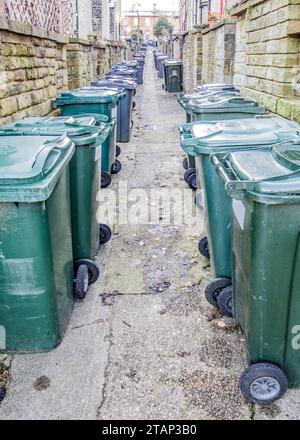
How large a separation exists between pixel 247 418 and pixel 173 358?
587mm

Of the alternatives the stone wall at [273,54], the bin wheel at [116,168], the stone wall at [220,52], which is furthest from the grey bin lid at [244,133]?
the stone wall at [220,52]

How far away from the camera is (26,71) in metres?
5.14

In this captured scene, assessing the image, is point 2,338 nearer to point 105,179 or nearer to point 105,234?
point 105,234

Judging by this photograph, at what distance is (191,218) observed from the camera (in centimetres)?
475

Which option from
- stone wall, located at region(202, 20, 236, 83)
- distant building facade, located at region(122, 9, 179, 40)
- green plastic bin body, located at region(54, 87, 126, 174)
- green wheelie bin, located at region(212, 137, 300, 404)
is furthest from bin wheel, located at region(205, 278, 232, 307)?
distant building facade, located at region(122, 9, 179, 40)

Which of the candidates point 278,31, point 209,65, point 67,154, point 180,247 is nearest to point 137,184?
point 180,247

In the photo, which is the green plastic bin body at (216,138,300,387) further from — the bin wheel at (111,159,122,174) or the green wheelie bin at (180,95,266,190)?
the bin wheel at (111,159,122,174)

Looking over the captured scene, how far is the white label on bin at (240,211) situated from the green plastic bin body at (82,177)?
1.42 meters

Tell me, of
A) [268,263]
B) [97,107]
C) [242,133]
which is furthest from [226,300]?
[97,107]

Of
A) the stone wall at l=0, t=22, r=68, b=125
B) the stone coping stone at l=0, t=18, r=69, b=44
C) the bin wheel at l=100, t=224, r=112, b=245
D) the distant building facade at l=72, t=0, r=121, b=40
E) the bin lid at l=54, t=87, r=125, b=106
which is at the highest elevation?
the distant building facade at l=72, t=0, r=121, b=40

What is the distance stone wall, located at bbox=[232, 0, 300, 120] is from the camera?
183 inches

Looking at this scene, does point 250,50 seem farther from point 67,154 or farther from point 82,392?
point 82,392

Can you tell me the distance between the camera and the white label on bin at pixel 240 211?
2106mm

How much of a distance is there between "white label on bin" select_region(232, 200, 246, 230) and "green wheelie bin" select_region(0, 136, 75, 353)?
98cm
